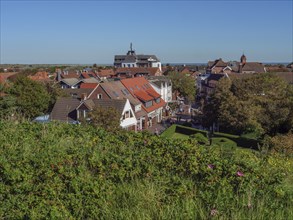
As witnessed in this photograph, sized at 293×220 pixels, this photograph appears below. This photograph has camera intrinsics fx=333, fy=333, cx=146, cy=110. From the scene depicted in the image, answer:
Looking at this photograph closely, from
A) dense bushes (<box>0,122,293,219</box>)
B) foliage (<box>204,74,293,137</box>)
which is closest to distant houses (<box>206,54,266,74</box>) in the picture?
foliage (<box>204,74,293,137</box>)

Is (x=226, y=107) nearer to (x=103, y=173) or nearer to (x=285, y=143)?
(x=285, y=143)

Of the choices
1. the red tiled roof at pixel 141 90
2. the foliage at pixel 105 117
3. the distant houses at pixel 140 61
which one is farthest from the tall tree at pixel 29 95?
the distant houses at pixel 140 61

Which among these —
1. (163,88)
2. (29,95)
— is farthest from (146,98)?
(29,95)

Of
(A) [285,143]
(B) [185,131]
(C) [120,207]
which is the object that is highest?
(C) [120,207]

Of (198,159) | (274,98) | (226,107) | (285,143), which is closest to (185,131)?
(226,107)

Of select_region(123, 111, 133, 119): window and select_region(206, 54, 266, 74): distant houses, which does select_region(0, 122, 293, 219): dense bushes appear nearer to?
select_region(123, 111, 133, 119): window
